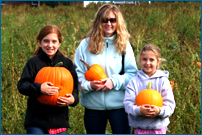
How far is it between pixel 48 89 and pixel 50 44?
522 mm

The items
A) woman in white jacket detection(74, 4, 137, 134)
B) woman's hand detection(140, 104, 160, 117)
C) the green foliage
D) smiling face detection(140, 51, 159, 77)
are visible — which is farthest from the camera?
the green foliage

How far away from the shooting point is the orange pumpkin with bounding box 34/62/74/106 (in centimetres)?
248

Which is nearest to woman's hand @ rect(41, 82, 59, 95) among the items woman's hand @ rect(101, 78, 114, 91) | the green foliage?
woman's hand @ rect(101, 78, 114, 91)

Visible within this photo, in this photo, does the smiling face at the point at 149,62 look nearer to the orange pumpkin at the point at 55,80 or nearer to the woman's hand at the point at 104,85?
the woman's hand at the point at 104,85

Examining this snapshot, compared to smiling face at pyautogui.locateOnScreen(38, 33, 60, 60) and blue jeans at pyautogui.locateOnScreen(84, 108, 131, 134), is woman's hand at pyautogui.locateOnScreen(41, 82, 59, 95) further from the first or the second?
blue jeans at pyautogui.locateOnScreen(84, 108, 131, 134)

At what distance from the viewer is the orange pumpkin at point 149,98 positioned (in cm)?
237

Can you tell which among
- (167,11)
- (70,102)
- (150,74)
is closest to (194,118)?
(150,74)

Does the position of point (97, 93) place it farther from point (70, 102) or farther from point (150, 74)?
point (150, 74)

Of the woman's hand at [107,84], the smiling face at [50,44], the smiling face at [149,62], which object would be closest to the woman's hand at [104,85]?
the woman's hand at [107,84]

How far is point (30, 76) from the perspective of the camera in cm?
254

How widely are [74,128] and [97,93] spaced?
3.84 ft

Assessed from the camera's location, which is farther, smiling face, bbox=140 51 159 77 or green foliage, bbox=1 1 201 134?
green foliage, bbox=1 1 201 134

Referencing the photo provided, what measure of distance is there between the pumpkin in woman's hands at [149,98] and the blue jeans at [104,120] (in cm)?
40

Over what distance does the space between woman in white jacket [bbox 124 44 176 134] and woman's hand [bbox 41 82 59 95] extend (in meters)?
0.77
